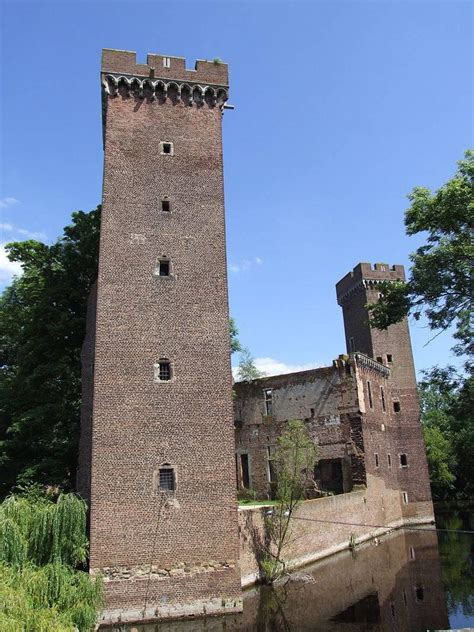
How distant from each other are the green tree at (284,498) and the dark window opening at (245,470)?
11337 mm

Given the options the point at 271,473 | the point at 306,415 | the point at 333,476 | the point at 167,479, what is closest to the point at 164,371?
the point at 167,479

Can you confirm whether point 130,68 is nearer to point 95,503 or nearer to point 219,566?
point 95,503

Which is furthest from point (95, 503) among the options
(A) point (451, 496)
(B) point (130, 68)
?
(A) point (451, 496)

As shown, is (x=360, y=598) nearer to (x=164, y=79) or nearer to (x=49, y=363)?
(x=49, y=363)

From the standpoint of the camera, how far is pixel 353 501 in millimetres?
27547

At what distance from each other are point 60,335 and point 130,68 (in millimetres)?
11855

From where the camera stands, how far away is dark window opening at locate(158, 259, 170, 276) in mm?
18609

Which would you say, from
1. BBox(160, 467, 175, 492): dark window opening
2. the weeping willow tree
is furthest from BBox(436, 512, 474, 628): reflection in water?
the weeping willow tree

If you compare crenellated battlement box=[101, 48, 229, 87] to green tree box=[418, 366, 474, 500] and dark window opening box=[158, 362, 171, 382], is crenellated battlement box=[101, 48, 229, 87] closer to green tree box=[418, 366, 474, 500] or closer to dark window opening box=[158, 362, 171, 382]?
dark window opening box=[158, 362, 171, 382]

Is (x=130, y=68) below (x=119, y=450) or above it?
above

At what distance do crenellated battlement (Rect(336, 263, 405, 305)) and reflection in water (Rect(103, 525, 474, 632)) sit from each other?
67.1 feet

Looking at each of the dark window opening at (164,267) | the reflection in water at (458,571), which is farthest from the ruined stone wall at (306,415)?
the dark window opening at (164,267)

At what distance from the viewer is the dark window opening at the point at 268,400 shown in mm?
33594

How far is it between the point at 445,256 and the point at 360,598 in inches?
458
